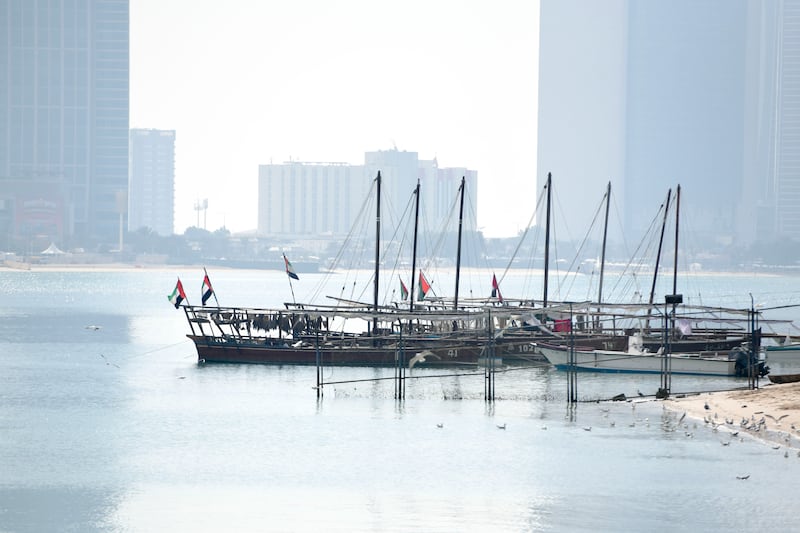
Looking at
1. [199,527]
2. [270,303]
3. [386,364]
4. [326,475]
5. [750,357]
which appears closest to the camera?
[199,527]

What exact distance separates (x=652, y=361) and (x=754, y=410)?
1584 cm

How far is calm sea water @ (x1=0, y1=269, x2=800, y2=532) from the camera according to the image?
114 ft

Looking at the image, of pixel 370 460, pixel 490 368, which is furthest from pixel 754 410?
pixel 370 460

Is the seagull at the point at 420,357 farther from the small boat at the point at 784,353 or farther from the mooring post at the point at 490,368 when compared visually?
the small boat at the point at 784,353

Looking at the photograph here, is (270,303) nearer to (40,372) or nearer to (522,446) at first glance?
(40,372)

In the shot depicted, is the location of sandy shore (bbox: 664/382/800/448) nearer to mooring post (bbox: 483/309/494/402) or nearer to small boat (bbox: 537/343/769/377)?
mooring post (bbox: 483/309/494/402)

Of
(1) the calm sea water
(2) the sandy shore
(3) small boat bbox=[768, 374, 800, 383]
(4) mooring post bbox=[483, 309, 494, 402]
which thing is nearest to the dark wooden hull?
(1) the calm sea water

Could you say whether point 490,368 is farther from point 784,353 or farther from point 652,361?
point 784,353

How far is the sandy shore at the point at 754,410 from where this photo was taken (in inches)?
1738

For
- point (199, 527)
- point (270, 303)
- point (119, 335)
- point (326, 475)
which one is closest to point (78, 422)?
point (326, 475)

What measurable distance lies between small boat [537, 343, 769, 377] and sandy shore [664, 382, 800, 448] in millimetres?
7807

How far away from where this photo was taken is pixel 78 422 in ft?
171

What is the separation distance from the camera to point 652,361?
63500mm

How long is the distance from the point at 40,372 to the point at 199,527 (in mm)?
41244
